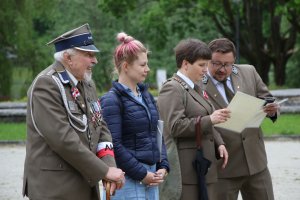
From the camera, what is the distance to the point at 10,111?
61.2 ft

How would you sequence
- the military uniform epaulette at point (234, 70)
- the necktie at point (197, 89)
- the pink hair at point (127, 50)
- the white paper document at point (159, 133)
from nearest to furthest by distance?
the pink hair at point (127, 50) < the white paper document at point (159, 133) < the necktie at point (197, 89) < the military uniform epaulette at point (234, 70)

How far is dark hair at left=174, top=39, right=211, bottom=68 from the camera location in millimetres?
5168

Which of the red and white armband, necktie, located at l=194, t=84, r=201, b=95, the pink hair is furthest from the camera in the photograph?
necktie, located at l=194, t=84, r=201, b=95

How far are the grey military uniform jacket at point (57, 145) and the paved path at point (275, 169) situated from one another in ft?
16.3

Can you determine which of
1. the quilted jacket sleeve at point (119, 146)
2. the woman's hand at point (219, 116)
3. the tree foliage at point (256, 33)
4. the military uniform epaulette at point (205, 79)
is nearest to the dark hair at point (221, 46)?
the military uniform epaulette at point (205, 79)

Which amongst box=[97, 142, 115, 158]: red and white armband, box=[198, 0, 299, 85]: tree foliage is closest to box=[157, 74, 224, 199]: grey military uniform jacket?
box=[97, 142, 115, 158]: red and white armband

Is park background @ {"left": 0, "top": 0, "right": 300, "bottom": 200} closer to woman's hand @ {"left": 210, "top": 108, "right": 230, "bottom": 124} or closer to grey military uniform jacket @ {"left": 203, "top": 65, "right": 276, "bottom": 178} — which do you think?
grey military uniform jacket @ {"left": 203, "top": 65, "right": 276, "bottom": 178}

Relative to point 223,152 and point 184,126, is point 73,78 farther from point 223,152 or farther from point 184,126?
point 223,152

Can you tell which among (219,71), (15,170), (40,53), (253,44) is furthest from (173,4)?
(219,71)

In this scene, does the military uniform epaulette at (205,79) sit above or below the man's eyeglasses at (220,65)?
below

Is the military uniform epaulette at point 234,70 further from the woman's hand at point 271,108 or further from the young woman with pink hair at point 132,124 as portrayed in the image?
the young woman with pink hair at point 132,124

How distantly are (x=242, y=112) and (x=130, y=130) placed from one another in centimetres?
93

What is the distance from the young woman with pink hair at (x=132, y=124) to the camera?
480 centimetres

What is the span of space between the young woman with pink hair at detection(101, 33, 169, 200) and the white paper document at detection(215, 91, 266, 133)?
2.03 ft
